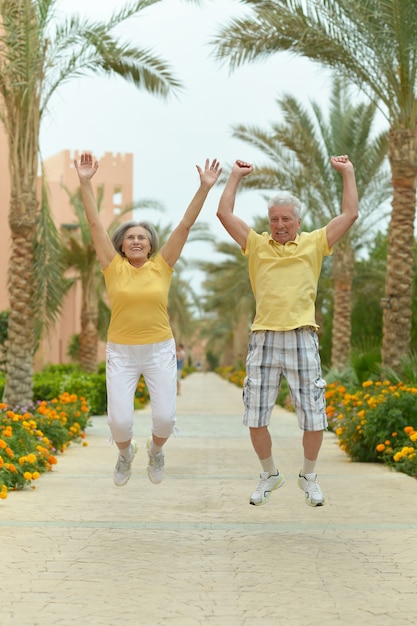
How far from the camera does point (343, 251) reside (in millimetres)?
22312

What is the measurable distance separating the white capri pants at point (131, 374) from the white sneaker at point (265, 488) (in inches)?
30.2

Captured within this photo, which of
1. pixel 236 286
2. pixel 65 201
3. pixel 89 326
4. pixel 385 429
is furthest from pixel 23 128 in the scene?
pixel 65 201

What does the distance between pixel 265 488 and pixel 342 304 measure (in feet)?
53.2

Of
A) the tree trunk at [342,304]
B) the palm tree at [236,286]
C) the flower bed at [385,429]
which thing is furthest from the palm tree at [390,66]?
the palm tree at [236,286]

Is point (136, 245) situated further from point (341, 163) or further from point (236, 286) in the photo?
point (236, 286)

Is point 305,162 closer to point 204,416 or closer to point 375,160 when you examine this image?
point 375,160

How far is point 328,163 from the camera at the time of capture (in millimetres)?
21453

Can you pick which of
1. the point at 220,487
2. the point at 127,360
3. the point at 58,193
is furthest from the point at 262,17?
the point at 58,193

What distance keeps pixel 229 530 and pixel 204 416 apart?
1373 cm

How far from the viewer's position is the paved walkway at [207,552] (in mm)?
4426

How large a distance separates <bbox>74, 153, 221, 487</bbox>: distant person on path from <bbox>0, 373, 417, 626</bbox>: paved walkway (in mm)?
794

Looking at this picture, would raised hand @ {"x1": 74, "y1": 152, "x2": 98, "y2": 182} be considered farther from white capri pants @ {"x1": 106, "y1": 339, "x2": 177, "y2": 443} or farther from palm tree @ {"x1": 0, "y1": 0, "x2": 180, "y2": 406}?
palm tree @ {"x1": 0, "y1": 0, "x2": 180, "y2": 406}

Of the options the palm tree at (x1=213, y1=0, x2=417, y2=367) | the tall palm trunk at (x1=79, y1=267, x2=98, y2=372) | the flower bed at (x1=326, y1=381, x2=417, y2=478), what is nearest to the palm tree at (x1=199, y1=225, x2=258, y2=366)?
the tall palm trunk at (x1=79, y1=267, x2=98, y2=372)

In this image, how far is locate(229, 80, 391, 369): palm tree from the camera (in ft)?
70.2
